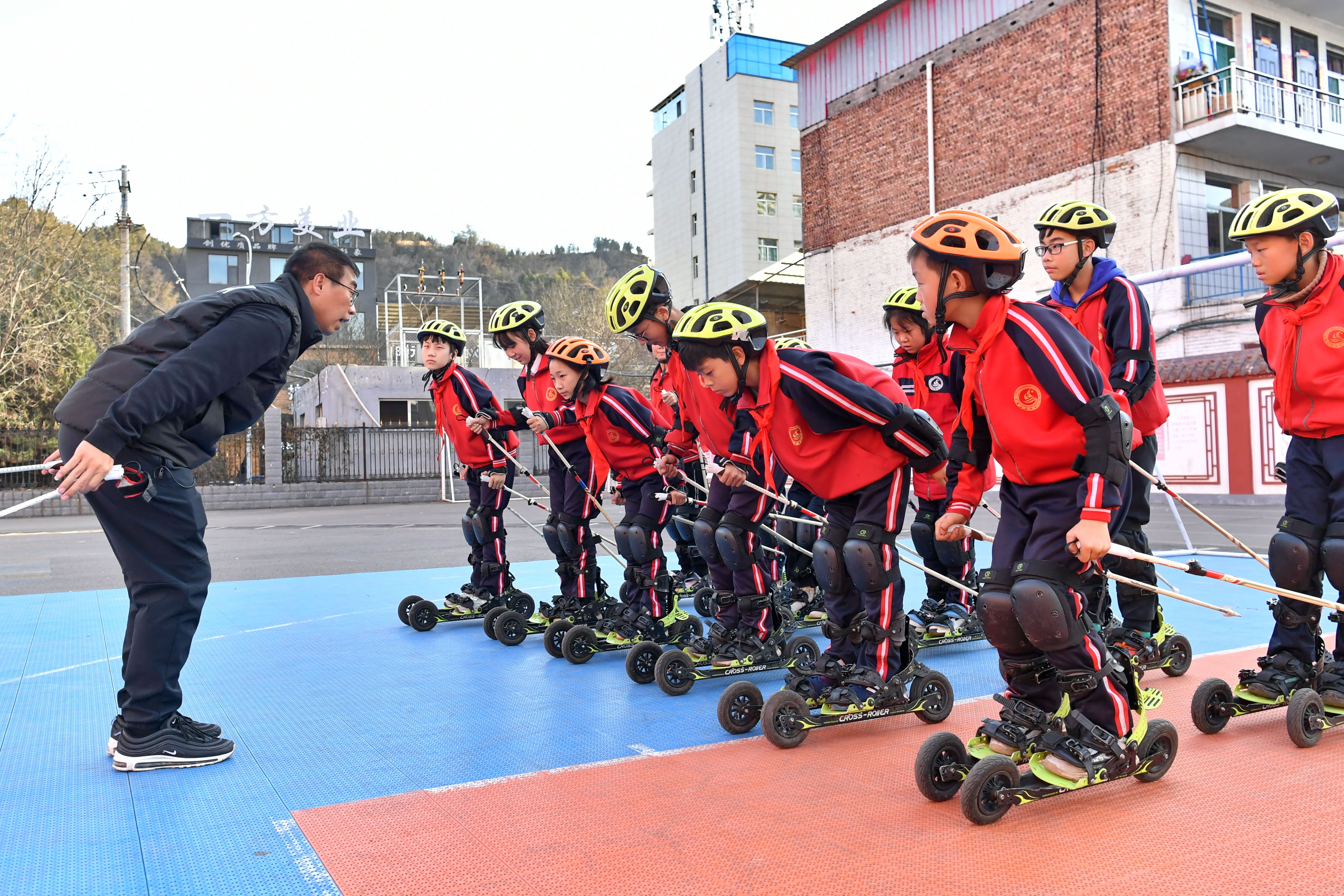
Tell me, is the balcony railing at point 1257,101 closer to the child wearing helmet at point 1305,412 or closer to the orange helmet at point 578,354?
the child wearing helmet at point 1305,412

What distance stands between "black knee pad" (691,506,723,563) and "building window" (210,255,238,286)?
71.5 m

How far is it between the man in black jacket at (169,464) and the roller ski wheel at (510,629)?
8.26ft

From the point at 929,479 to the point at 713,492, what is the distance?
135cm

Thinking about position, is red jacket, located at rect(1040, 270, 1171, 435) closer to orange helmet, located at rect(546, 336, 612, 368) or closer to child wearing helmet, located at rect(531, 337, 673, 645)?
child wearing helmet, located at rect(531, 337, 673, 645)

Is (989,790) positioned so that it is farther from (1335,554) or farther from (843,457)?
(1335,554)

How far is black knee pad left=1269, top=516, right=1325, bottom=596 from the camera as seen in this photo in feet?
13.5

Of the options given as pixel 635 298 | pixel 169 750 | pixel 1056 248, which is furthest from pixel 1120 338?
pixel 169 750

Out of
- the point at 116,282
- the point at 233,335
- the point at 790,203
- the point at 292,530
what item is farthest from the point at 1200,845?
the point at 116,282

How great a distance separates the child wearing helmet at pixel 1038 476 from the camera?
309cm

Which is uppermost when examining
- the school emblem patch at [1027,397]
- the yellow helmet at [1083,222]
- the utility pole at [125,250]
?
the utility pole at [125,250]

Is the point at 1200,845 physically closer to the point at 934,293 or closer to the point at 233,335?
the point at 934,293

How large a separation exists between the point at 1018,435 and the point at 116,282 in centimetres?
4607

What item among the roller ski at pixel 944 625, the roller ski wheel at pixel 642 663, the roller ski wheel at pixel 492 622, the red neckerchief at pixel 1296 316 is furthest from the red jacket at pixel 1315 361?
the roller ski wheel at pixel 492 622

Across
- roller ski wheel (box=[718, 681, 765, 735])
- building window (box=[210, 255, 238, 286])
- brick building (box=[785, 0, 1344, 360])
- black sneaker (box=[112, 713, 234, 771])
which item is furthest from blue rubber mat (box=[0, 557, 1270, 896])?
building window (box=[210, 255, 238, 286])
